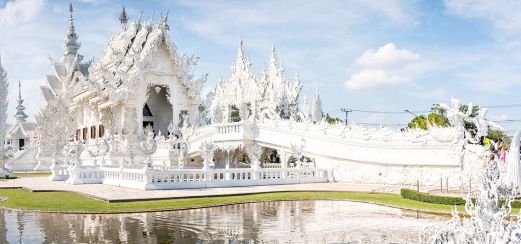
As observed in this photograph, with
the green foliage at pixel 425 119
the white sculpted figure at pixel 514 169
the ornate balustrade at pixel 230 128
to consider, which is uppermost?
the green foliage at pixel 425 119

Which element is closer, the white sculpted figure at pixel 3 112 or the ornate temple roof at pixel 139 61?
the white sculpted figure at pixel 3 112

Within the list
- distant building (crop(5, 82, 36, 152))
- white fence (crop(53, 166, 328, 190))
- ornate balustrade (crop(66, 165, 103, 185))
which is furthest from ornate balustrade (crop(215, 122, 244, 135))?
distant building (crop(5, 82, 36, 152))

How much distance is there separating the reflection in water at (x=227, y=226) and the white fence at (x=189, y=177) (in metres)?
5.32

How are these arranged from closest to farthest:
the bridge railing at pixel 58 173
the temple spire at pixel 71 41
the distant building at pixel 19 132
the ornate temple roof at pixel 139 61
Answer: the bridge railing at pixel 58 173 → the ornate temple roof at pixel 139 61 → the temple spire at pixel 71 41 → the distant building at pixel 19 132

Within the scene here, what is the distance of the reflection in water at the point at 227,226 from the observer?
8344 millimetres

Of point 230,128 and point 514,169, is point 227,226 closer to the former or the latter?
point 514,169

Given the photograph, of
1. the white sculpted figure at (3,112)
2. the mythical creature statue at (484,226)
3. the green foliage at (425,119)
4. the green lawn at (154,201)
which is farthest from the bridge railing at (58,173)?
the green foliage at (425,119)

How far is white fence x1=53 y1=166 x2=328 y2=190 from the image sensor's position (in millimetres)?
17375

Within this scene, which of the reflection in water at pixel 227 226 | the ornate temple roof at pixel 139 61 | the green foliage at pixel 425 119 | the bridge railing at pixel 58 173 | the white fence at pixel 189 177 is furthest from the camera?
the green foliage at pixel 425 119

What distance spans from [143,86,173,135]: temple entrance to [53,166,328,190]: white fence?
19.7 metres

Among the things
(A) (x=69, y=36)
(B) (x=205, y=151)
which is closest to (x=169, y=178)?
(B) (x=205, y=151)

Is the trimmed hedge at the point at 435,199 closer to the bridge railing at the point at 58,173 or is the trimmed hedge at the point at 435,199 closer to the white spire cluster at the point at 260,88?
the bridge railing at the point at 58,173

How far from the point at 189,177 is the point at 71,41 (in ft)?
128

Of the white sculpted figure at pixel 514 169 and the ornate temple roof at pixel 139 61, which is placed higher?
the ornate temple roof at pixel 139 61
